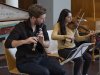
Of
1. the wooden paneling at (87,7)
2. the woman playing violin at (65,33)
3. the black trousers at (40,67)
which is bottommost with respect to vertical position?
the black trousers at (40,67)

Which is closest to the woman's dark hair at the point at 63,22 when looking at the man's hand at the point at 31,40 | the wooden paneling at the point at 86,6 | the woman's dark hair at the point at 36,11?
the woman's dark hair at the point at 36,11

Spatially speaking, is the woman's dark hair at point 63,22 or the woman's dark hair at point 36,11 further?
the woman's dark hair at point 63,22

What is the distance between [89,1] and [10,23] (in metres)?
2.15

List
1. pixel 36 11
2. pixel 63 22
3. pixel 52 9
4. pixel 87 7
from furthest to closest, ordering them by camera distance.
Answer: pixel 87 7, pixel 52 9, pixel 63 22, pixel 36 11

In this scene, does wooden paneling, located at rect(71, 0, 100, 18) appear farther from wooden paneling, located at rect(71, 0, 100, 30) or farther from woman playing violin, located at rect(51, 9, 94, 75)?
woman playing violin, located at rect(51, 9, 94, 75)

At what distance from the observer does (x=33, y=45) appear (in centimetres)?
319

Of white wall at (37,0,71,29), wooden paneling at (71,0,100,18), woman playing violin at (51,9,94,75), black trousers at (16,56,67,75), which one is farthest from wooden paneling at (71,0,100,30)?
black trousers at (16,56,67,75)

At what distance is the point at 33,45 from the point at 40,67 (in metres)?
0.25

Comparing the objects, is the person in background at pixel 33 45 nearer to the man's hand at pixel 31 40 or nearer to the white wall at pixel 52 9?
the man's hand at pixel 31 40

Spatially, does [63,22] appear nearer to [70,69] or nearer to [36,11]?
[36,11]

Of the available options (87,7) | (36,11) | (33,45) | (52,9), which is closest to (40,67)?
(33,45)

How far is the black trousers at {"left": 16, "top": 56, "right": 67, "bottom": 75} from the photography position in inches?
122

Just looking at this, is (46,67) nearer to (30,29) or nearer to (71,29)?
(30,29)

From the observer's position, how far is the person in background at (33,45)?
311 centimetres
